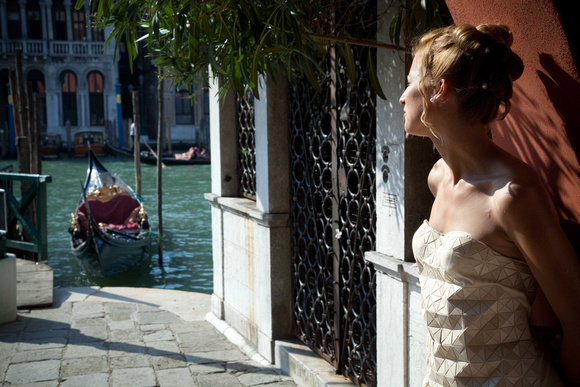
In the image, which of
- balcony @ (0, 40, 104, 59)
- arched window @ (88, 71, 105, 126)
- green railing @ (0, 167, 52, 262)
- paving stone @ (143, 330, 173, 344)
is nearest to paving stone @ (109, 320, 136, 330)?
paving stone @ (143, 330, 173, 344)

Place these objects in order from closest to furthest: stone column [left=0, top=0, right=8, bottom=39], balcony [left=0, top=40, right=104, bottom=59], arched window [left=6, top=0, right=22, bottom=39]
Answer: stone column [left=0, top=0, right=8, bottom=39] → balcony [left=0, top=40, right=104, bottom=59] → arched window [left=6, top=0, right=22, bottom=39]

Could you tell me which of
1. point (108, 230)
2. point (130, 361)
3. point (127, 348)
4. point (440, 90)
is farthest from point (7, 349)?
point (108, 230)

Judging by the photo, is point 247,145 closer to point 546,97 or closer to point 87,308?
point 87,308

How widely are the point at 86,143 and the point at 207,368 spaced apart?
1237 inches

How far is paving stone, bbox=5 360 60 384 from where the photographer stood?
401 cm

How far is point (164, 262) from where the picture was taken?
12.0 meters

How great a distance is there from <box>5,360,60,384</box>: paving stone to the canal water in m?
5.64

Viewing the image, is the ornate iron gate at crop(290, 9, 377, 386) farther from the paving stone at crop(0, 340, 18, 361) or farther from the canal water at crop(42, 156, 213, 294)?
the canal water at crop(42, 156, 213, 294)

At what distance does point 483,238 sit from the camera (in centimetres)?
128

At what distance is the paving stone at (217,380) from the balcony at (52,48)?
32.2m

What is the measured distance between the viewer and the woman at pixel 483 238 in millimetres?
1199

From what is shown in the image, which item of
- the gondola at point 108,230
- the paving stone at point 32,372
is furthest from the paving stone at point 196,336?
the gondola at point 108,230

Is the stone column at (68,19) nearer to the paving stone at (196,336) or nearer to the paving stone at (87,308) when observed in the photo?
the paving stone at (87,308)

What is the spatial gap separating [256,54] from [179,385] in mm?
2348
